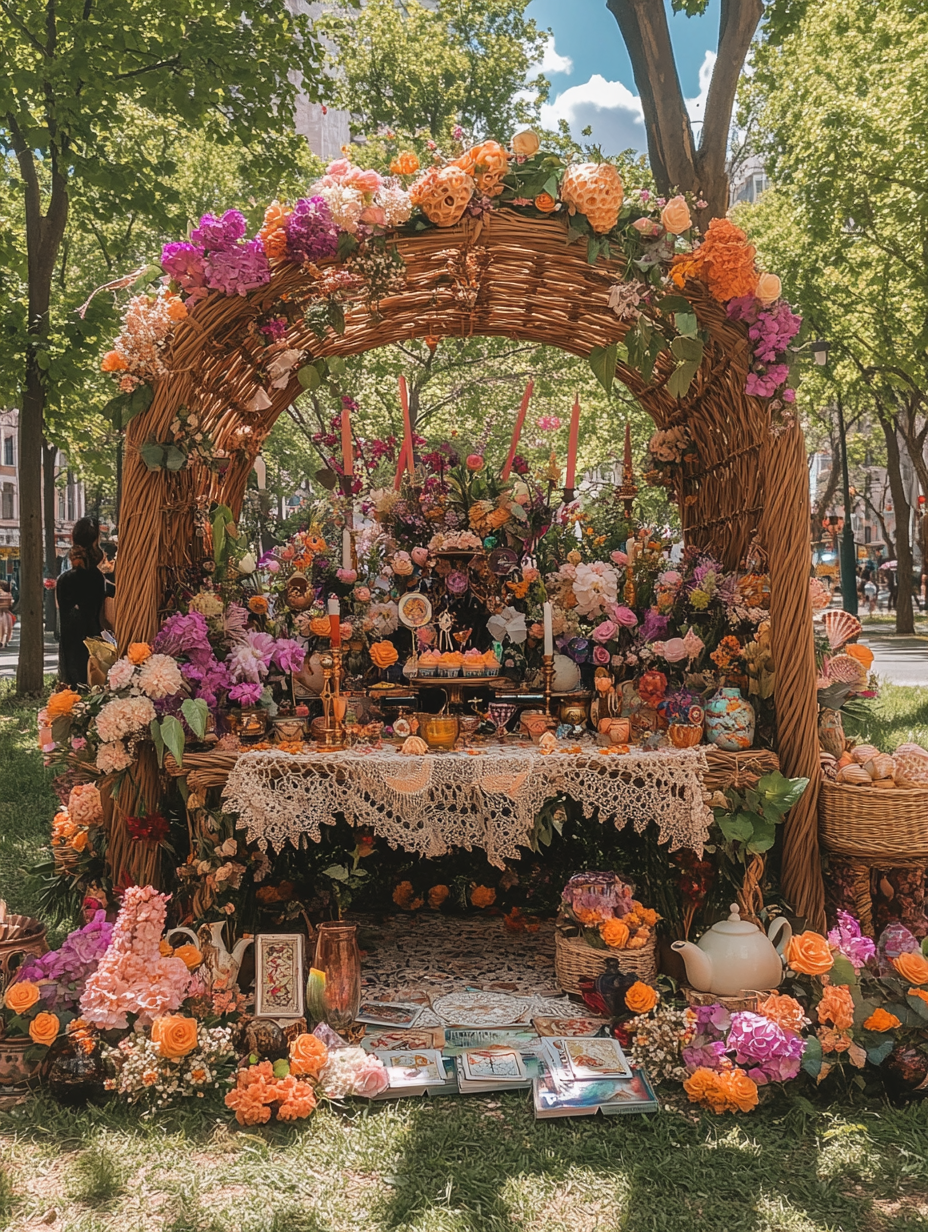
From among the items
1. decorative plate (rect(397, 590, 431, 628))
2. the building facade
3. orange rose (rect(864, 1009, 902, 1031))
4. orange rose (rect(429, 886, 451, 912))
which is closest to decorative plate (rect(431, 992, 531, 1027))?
orange rose (rect(429, 886, 451, 912))

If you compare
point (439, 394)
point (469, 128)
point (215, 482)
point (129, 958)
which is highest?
point (469, 128)

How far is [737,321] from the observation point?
3.91 metres

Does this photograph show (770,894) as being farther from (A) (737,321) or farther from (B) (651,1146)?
(A) (737,321)

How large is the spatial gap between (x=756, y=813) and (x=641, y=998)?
2.78 feet

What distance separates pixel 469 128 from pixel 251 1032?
22.4 metres

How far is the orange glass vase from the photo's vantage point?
3514 millimetres

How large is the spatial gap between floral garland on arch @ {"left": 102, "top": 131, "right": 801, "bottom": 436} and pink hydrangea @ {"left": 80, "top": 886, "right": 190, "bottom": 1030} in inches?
64.3

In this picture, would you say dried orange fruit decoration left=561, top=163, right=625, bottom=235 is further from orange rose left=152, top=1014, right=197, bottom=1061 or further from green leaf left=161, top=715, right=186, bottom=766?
orange rose left=152, top=1014, right=197, bottom=1061

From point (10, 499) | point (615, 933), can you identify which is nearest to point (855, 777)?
point (615, 933)

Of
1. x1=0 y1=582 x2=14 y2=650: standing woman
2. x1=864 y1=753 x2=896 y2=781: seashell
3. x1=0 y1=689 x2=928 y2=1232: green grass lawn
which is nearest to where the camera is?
x1=0 y1=689 x2=928 y2=1232: green grass lawn

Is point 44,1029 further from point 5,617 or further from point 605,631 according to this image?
point 5,617

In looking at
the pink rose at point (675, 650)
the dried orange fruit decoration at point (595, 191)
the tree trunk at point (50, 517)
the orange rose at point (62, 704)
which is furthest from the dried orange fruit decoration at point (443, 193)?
the tree trunk at point (50, 517)

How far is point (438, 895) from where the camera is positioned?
5.14 metres

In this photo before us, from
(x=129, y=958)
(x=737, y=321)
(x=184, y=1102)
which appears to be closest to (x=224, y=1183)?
(x=184, y=1102)
